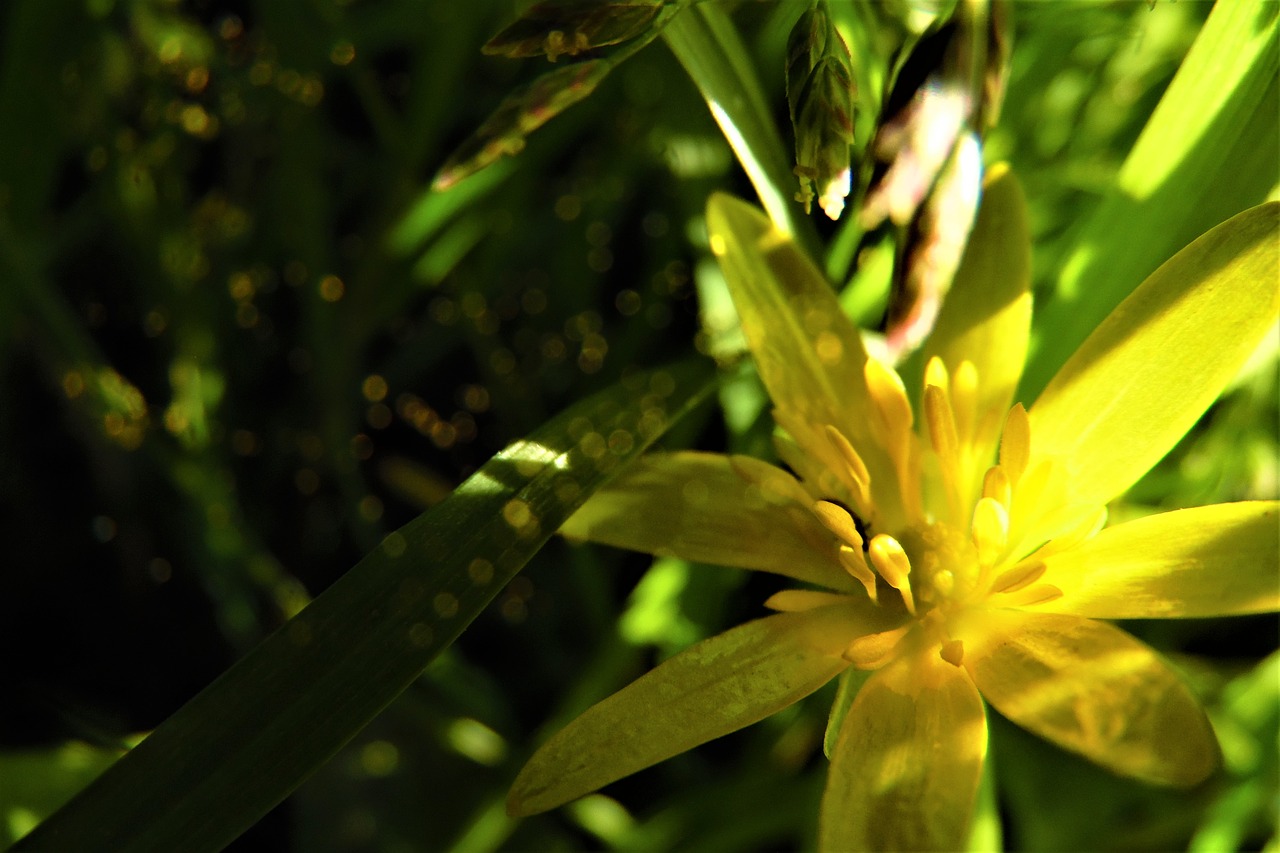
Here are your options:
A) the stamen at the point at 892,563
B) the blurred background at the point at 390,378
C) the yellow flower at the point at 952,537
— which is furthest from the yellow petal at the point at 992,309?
the blurred background at the point at 390,378

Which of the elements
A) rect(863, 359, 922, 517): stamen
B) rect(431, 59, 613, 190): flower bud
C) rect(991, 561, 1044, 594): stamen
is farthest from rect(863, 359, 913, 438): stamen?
rect(431, 59, 613, 190): flower bud

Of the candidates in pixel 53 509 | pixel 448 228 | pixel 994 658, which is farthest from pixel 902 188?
pixel 53 509

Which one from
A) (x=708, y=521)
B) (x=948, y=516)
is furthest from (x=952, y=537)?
(x=708, y=521)

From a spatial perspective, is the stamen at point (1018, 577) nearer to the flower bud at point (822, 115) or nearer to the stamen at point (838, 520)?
the stamen at point (838, 520)

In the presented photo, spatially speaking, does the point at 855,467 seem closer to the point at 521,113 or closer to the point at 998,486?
the point at 998,486

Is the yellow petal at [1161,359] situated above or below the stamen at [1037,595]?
above

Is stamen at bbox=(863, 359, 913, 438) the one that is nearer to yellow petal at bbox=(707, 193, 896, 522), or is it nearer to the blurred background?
yellow petal at bbox=(707, 193, 896, 522)

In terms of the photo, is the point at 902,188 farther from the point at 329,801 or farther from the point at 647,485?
the point at 329,801
